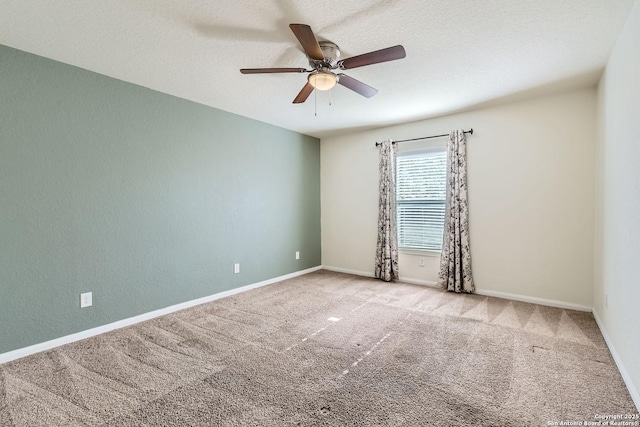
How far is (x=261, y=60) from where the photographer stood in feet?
8.51

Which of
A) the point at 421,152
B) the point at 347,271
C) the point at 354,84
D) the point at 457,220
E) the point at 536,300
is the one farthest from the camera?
the point at 347,271

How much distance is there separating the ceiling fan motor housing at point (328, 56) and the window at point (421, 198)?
8.31 ft

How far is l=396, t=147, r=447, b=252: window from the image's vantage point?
4.37 metres

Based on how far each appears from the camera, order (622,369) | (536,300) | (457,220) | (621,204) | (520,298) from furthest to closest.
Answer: (457,220) < (520,298) < (536,300) < (621,204) < (622,369)

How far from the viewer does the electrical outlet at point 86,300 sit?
275cm

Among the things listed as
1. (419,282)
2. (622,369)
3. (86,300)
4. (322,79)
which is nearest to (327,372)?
(622,369)

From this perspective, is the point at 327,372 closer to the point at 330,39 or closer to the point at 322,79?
the point at 322,79

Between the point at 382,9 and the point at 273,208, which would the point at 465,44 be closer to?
the point at 382,9

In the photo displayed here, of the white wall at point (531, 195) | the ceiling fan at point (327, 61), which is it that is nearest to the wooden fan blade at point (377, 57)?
the ceiling fan at point (327, 61)

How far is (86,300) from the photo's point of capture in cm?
278

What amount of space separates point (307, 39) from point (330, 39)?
0.46 metres

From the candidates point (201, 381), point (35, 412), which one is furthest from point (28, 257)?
point (201, 381)

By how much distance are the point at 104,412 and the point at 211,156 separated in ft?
9.28

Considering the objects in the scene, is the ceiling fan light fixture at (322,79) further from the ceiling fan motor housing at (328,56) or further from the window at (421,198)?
the window at (421,198)
